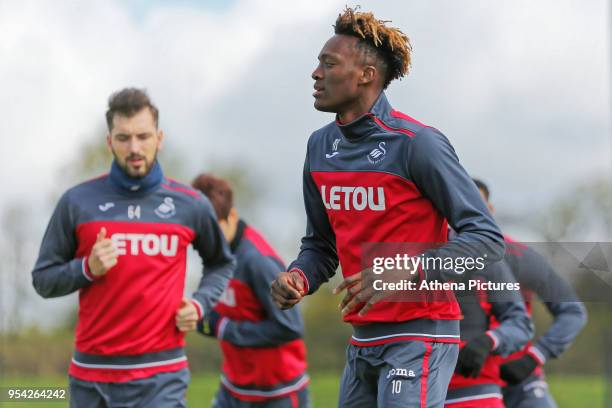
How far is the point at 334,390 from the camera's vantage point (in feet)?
83.0

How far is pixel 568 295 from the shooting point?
7.64 meters

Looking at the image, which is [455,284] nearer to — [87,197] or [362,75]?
[362,75]

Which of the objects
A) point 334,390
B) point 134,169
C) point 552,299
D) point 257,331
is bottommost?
point 334,390

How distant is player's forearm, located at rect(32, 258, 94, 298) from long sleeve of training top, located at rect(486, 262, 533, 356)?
2561 mm

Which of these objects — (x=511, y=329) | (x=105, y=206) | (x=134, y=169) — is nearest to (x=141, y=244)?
(x=105, y=206)

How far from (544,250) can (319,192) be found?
8.14 feet

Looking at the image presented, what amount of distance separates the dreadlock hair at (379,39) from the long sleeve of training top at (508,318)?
5.90 feet

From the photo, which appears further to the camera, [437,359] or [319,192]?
[319,192]

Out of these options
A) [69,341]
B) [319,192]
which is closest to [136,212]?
[319,192]

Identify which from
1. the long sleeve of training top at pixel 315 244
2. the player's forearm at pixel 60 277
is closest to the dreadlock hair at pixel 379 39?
the long sleeve of training top at pixel 315 244

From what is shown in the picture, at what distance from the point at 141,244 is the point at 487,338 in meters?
2.30

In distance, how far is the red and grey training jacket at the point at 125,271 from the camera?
6523 mm

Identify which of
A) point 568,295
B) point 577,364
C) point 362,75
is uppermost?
point 362,75

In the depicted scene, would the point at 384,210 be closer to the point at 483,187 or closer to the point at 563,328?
the point at 483,187
